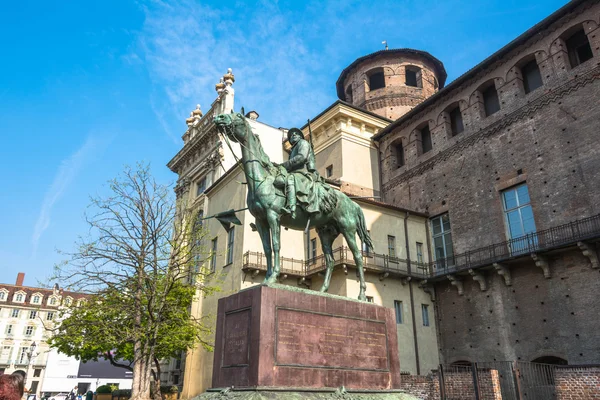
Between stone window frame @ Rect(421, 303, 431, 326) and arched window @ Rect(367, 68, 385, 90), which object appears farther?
arched window @ Rect(367, 68, 385, 90)

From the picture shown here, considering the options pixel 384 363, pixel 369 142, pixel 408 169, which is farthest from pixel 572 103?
pixel 384 363

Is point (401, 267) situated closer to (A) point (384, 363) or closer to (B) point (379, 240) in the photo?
(B) point (379, 240)

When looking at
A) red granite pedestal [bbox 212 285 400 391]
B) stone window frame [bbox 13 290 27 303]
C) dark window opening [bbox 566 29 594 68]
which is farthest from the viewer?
stone window frame [bbox 13 290 27 303]

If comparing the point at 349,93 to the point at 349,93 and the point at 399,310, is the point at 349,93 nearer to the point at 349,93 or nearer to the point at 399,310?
the point at 349,93

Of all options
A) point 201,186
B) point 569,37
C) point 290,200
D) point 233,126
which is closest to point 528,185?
point 569,37

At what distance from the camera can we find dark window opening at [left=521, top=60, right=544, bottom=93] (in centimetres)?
2361

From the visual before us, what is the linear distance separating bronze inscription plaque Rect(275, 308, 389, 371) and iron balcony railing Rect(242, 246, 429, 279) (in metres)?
13.7

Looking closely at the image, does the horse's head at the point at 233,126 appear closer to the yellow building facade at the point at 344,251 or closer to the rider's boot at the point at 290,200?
the rider's boot at the point at 290,200

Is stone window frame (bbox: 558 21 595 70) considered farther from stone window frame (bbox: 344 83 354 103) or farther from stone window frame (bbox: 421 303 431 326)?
stone window frame (bbox: 344 83 354 103)

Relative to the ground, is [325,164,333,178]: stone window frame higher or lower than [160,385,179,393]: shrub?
higher

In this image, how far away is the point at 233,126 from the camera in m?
9.17

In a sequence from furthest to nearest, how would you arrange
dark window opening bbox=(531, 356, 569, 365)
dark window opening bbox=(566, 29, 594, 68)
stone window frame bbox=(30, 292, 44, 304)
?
stone window frame bbox=(30, 292, 44, 304), dark window opening bbox=(566, 29, 594, 68), dark window opening bbox=(531, 356, 569, 365)

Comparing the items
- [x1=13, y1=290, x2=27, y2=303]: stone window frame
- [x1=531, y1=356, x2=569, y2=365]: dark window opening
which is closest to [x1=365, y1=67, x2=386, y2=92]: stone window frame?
[x1=531, y1=356, x2=569, y2=365]: dark window opening

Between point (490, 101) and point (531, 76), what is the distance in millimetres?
2540
